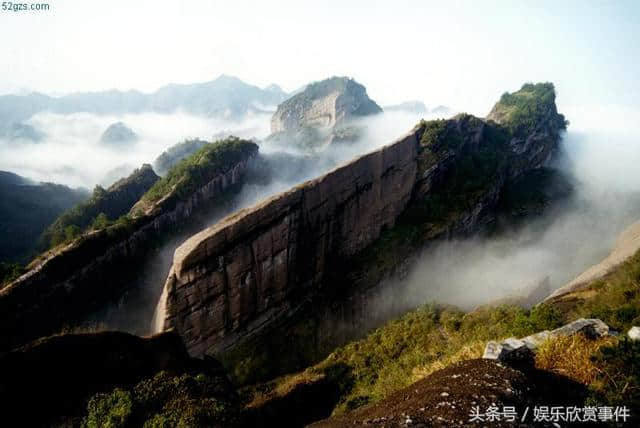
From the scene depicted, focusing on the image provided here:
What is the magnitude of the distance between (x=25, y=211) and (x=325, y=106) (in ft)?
232

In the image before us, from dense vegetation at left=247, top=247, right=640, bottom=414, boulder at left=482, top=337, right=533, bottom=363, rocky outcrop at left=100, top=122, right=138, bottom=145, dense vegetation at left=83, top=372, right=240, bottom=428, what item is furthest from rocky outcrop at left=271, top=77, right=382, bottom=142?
boulder at left=482, top=337, right=533, bottom=363

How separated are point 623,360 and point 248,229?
58.8ft

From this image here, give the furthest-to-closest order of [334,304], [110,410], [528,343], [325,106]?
[325,106] < [334,304] < [110,410] < [528,343]

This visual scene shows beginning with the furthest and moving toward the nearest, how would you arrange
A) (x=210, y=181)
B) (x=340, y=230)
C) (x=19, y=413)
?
1. (x=210, y=181)
2. (x=340, y=230)
3. (x=19, y=413)

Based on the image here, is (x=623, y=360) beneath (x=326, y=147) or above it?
above

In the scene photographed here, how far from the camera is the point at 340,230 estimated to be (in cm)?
2856

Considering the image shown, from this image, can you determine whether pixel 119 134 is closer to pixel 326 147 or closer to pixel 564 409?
pixel 326 147

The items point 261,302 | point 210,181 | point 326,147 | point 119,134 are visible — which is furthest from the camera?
point 119,134

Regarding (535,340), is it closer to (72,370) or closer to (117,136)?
(72,370)

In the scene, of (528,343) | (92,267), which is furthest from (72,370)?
(92,267)

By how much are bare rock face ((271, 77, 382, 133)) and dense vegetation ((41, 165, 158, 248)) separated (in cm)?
5876

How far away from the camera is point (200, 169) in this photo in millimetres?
37188

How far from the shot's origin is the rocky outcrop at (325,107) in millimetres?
101500

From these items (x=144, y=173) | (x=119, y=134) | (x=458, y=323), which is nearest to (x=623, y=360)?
(x=458, y=323)
